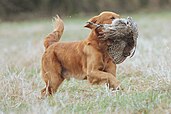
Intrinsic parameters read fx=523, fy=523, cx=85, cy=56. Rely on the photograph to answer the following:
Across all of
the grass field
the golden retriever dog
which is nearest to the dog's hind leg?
the golden retriever dog

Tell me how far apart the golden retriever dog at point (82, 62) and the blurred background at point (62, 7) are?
21.9 metres

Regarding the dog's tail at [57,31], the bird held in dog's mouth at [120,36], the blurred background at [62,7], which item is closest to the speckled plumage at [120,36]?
the bird held in dog's mouth at [120,36]

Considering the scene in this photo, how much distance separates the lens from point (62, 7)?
29438 millimetres

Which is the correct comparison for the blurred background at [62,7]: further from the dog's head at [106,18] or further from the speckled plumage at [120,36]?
the speckled plumage at [120,36]

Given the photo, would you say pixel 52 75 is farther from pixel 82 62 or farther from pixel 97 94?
pixel 97 94

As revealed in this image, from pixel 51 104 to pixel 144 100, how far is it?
985 mm

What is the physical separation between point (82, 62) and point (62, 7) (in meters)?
23.1

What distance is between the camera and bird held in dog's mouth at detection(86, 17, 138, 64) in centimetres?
609

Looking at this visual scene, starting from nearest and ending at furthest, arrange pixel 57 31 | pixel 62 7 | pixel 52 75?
pixel 52 75, pixel 57 31, pixel 62 7

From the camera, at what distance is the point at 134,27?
6105mm

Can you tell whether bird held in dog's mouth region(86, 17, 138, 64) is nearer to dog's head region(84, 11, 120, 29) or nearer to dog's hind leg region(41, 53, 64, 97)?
dog's head region(84, 11, 120, 29)

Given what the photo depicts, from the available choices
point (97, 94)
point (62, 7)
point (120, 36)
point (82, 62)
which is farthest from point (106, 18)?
point (62, 7)

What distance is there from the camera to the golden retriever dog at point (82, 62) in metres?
6.31

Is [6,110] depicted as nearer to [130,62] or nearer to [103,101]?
[103,101]
